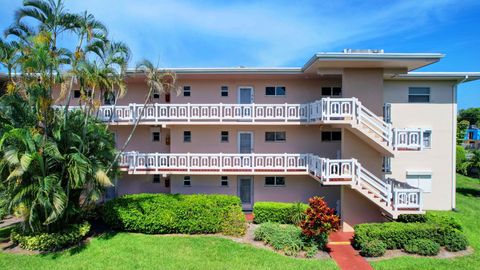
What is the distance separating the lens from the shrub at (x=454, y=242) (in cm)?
1238

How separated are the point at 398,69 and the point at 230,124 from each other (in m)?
9.55

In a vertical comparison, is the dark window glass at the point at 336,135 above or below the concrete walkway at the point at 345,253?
above

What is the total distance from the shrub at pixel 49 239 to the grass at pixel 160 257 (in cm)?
47

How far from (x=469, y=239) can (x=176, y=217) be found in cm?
1411

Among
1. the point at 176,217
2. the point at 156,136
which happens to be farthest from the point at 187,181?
the point at 176,217

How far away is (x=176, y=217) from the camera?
14000 mm

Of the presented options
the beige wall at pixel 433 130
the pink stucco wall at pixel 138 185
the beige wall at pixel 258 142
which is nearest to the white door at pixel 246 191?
the beige wall at pixel 258 142

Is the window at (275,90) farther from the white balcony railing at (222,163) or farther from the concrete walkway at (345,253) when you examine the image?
the concrete walkway at (345,253)

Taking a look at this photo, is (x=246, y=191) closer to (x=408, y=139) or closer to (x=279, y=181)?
(x=279, y=181)

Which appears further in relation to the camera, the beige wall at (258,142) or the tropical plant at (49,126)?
the beige wall at (258,142)

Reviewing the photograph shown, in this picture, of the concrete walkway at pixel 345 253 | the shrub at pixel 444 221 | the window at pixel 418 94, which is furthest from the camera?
the window at pixel 418 94

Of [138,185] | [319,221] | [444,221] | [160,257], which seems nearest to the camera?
[160,257]

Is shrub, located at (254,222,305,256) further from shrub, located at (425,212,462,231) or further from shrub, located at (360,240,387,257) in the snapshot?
shrub, located at (425,212,462,231)

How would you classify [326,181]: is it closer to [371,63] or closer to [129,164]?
[371,63]
